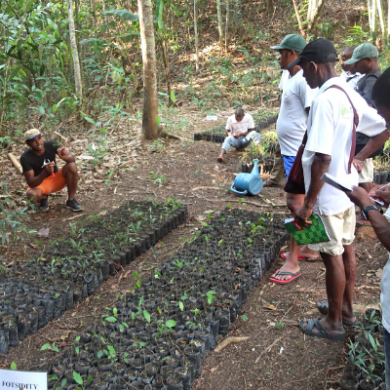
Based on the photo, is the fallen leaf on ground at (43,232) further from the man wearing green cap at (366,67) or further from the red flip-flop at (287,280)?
the man wearing green cap at (366,67)

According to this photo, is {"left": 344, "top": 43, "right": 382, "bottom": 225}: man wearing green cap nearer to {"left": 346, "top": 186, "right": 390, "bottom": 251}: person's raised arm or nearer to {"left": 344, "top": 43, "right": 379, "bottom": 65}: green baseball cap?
{"left": 344, "top": 43, "right": 379, "bottom": 65}: green baseball cap

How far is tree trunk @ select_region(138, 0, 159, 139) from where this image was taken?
6.79 metres

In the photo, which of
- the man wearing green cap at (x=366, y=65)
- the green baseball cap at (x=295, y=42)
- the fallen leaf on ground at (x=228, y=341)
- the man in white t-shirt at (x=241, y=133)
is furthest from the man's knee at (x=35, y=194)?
the man wearing green cap at (x=366, y=65)

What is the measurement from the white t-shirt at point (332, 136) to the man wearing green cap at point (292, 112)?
35.4 inches

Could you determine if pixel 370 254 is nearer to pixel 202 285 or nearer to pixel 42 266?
pixel 202 285

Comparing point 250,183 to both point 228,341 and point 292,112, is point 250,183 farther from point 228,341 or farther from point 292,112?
point 228,341

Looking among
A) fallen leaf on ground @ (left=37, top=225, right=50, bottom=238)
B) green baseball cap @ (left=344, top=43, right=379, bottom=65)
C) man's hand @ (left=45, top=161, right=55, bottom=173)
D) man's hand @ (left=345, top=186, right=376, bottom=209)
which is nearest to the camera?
man's hand @ (left=345, top=186, right=376, bottom=209)

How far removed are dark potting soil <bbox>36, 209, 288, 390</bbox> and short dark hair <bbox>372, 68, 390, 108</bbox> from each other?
1.72m

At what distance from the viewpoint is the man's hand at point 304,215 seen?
238 cm

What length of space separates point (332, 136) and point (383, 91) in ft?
2.84

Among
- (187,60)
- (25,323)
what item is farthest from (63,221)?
(187,60)

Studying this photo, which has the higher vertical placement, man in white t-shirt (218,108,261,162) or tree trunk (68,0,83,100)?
tree trunk (68,0,83,100)

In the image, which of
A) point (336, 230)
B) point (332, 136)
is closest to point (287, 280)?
point (336, 230)

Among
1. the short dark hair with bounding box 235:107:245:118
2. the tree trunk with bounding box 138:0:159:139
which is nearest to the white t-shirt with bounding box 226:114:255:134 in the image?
the short dark hair with bounding box 235:107:245:118
